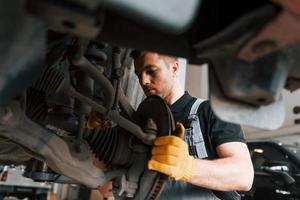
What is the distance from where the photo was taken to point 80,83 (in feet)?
3.35

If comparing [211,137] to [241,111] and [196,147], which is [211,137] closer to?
[196,147]

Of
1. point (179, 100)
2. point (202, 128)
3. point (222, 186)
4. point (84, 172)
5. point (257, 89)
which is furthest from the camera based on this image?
point (179, 100)

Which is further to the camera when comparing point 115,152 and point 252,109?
point 115,152

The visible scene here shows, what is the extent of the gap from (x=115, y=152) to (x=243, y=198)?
205cm

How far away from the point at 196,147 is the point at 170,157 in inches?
14.2

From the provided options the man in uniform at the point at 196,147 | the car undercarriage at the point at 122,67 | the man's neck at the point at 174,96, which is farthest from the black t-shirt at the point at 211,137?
the car undercarriage at the point at 122,67

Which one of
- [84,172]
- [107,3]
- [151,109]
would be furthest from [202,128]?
[107,3]

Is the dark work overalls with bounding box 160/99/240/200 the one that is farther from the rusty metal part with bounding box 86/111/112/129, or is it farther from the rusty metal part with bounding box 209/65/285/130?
the rusty metal part with bounding box 209/65/285/130

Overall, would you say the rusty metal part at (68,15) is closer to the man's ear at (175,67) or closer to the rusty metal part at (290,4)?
the rusty metal part at (290,4)

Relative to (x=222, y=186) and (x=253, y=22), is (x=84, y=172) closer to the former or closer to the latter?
(x=222, y=186)

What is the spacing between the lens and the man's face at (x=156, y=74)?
4.23 ft

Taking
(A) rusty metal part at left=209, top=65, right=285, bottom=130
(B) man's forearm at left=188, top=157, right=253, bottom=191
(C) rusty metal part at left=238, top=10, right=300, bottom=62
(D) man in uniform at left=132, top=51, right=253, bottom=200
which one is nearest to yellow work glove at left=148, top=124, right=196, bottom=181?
(D) man in uniform at left=132, top=51, right=253, bottom=200

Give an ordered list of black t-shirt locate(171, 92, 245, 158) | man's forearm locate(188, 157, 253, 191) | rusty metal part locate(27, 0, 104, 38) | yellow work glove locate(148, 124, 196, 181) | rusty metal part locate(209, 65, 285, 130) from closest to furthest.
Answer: rusty metal part locate(27, 0, 104, 38), rusty metal part locate(209, 65, 285, 130), yellow work glove locate(148, 124, 196, 181), man's forearm locate(188, 157, 253, 191), black t-shirt locate(171, 92, 245, 158)

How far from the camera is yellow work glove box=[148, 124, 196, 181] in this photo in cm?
97
